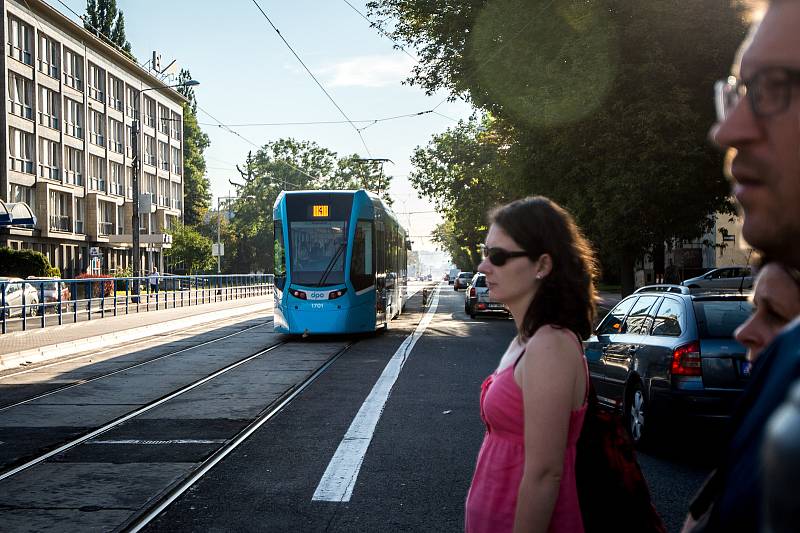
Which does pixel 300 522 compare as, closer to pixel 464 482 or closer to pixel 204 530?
pixel 204 530

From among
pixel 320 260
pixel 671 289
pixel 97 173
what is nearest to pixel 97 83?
pixel 97 173

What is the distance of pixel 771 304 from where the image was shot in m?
1.35

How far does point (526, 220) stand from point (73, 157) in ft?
184

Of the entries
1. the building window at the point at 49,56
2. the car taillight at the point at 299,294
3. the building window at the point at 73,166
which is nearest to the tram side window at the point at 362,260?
the car taillight at the point at 299,294

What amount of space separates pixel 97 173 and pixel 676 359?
5573 centimetres

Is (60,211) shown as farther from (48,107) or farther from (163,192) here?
(163,192)

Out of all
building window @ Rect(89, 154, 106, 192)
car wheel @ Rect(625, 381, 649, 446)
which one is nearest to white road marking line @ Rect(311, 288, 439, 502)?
car wheel @ Rect(625, 381, 649, 446)

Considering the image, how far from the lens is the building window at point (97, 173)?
57.3 m

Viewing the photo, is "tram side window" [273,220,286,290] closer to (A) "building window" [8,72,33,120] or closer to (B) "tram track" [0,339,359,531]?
(B) "tram track" [0,339,359,531]

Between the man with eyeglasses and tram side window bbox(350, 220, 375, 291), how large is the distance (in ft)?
63.4

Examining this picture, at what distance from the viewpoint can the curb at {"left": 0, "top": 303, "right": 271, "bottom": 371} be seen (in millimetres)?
16281

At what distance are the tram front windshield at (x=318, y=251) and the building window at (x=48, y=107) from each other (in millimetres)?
34399

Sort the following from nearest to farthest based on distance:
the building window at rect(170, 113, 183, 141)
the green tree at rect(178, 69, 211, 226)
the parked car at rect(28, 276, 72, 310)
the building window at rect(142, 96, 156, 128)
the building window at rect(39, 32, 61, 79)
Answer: the parked car at rect(28, 276, 72, 310) → the building window at rect(39, 32, 61, 79) → the building window at rect(142, 96, 156, 128) → the building window at rect(170, 113, 183, 141) → the green tree at rect(178, 69, 211, 226)

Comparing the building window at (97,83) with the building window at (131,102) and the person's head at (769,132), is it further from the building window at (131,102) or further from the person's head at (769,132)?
the person's head at (769,132)
